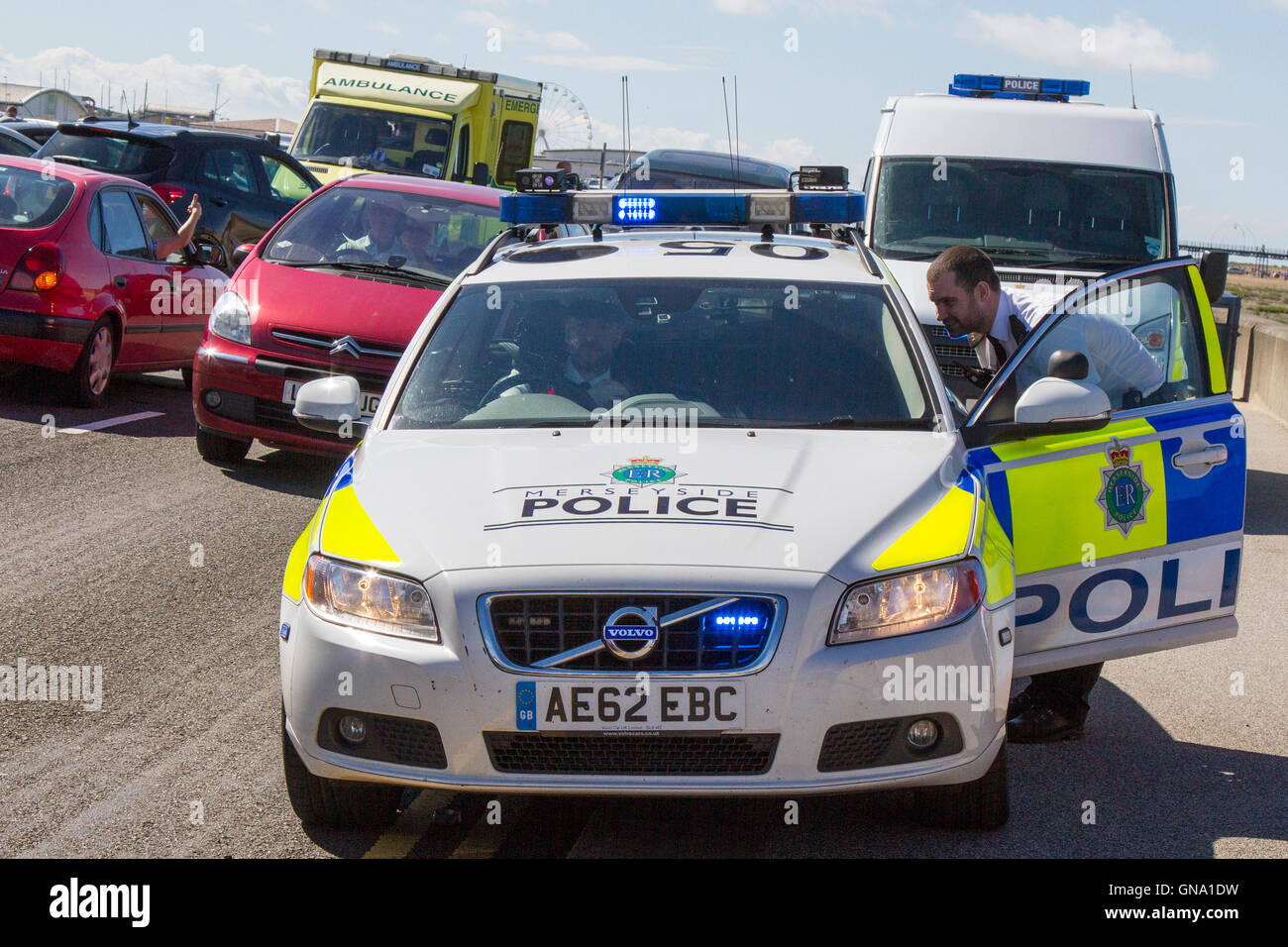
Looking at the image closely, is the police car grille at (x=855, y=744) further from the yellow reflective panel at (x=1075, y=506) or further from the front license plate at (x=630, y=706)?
the yellow reflective panel at (x=1075, y=506)

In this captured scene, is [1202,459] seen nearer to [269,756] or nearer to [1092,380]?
[1092,380]

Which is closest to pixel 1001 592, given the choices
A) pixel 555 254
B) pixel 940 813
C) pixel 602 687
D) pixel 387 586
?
pixel 940 813

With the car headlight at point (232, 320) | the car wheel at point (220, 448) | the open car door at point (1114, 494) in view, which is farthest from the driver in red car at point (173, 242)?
the open car door at point (1114, 494)

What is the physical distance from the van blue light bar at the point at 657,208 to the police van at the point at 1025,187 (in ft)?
13.5

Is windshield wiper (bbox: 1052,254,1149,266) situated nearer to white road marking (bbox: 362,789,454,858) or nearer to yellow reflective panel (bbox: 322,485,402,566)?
white road marking (bbox: 362,789,454,858)

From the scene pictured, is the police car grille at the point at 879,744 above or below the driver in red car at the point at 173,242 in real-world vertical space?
below

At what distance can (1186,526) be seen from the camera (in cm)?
523

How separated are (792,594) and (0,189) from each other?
9.20 meters

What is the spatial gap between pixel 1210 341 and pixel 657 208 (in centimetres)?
223

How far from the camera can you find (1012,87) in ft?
43.6

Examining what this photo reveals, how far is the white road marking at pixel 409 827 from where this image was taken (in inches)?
173

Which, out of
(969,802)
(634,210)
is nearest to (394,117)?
(634,210)

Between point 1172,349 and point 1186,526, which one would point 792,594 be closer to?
point 1186,526
